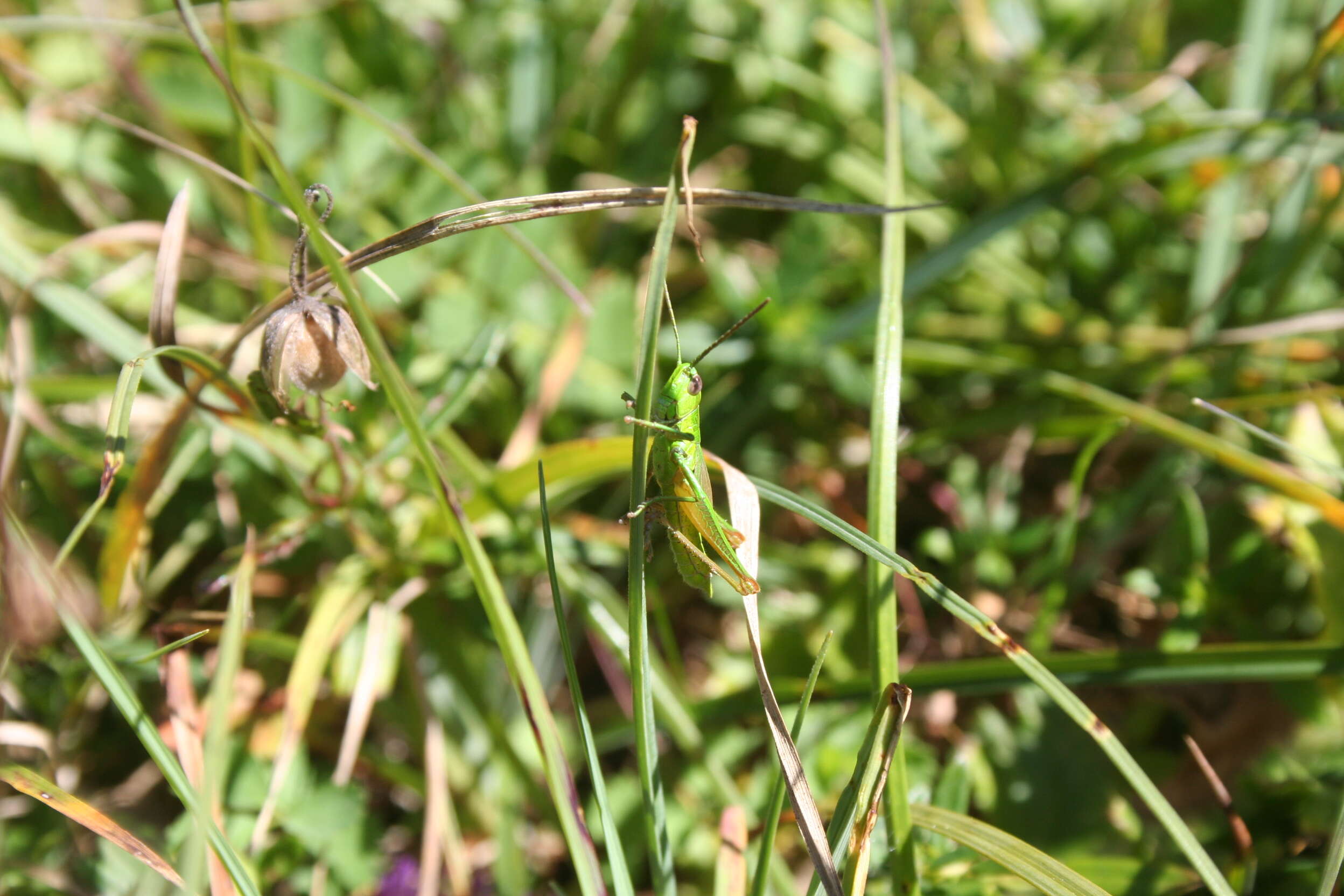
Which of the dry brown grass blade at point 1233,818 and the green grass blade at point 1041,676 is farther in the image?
the dry brown grass blade at point 1233,818

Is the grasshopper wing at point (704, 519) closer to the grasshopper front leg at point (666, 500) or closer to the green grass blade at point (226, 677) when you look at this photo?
the grasshopper front leg at point (666, 500)

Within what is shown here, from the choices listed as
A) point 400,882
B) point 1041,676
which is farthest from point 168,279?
point 1041,676

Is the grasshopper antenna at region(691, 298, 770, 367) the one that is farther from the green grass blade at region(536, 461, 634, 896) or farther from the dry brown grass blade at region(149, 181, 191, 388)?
the dry brown grass blade at region(149, 181, 191, 388)

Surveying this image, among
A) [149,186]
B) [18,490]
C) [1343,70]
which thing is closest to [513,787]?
[18,490]

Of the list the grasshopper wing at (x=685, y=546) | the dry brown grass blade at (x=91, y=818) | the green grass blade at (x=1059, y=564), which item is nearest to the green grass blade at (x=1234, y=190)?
the green grass blade at (x=1059, y=564)

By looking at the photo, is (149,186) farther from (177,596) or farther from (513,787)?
(513,787)

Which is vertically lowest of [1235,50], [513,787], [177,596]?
[513,787]
